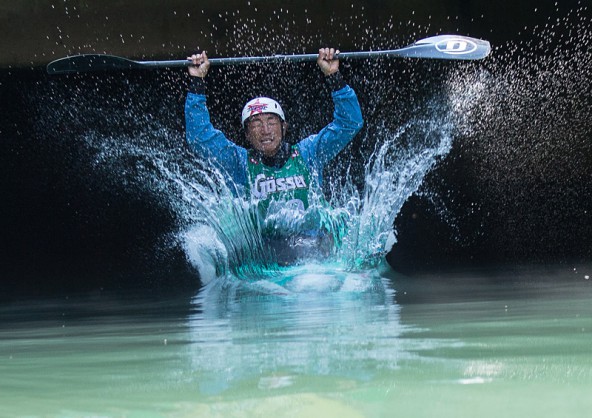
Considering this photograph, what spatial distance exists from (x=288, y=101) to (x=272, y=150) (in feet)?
10.8

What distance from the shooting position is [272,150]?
547 centimetres

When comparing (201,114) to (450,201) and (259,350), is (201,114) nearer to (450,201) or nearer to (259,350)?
(259,350)

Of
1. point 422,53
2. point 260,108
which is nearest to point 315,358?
point 422,53

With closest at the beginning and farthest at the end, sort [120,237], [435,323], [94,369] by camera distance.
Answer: [94,369], [435,323], [120,237]

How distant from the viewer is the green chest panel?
536 cm

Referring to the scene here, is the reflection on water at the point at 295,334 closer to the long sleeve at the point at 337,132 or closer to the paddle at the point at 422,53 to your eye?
the long sleeve at the point at 337,132

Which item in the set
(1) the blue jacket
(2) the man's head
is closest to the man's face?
(2) the man's head

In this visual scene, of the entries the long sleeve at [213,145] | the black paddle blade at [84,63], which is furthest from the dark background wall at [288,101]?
the black paddle blade at [84,63]

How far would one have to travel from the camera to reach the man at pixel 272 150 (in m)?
5.28

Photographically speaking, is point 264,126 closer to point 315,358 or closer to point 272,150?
point 272,150

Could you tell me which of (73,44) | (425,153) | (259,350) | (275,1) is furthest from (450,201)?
(259,350)

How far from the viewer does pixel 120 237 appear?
895 centimetres

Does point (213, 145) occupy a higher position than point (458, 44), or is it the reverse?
point (458, 44)

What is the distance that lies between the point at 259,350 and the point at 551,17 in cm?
650
